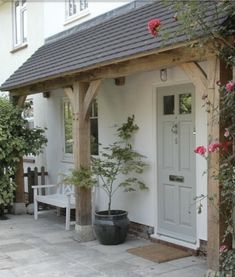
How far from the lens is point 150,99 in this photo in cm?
782

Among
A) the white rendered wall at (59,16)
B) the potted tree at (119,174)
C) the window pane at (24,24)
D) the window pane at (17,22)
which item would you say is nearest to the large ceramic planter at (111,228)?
the potted tree at (119,174)

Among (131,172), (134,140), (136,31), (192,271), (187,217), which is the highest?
(136,31)

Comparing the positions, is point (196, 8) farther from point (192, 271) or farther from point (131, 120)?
point (131, 120)

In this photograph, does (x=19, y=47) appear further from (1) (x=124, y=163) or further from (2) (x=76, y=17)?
(1) (x=124, y=163)

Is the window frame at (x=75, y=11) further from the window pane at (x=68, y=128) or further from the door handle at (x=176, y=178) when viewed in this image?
the door handle at (x=176, y=178)

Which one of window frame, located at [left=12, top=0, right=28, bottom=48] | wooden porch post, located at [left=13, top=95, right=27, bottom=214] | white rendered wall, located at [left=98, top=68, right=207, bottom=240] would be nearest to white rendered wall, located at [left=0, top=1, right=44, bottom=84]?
window frame, located at [left=12, top=0, right=28, bottom=48]

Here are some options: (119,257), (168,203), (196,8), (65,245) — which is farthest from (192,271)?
(196,8)

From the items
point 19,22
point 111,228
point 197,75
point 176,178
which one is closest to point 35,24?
point 19,22

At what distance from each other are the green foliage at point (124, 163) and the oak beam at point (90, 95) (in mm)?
821

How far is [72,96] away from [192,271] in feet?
12.1

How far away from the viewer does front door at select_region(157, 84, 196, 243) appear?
713 cm

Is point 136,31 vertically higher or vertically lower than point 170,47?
higher

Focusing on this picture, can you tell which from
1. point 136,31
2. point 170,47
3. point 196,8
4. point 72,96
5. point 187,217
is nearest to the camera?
point 196,8

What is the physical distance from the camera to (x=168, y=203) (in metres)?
7.57
